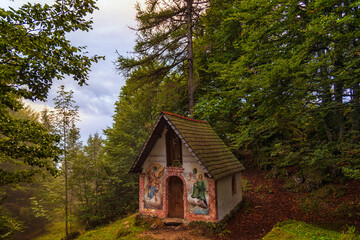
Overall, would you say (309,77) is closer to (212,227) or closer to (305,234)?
(305,234)

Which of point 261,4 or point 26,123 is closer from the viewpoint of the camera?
point 26,123

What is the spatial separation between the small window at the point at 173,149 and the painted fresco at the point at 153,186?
69cm

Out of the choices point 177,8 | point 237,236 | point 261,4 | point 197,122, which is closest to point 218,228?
point 237,236

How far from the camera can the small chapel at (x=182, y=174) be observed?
413 inches

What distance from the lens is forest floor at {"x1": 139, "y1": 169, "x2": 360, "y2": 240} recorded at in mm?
9703

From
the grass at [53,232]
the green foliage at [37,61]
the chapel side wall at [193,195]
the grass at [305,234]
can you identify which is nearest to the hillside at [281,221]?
the grass at [305,234]

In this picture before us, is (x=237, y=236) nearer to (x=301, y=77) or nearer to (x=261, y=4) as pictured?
(x=301, y=77)

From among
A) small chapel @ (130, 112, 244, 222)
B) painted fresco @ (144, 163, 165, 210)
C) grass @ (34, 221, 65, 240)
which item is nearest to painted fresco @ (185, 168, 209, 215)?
small chapel @ (130, 112, 244, 222)

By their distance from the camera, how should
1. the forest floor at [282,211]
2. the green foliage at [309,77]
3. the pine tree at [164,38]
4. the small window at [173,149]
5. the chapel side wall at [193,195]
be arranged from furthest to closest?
the pine tree at [164,38], the small window at [173,149], the chapel side wall at [193,195], the forest floor at [282,211], the green foliage at [309,77]

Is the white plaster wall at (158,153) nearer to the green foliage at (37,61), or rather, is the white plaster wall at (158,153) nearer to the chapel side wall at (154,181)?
the chapel side wall at (154,181)

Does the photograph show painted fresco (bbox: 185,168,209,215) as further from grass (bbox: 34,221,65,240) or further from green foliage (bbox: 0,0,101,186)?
grass (bbox: 34,221,65,240)

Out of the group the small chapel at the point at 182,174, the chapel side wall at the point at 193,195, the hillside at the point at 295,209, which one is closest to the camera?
the hillside at the point at 295,209

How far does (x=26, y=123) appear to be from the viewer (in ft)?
19.6

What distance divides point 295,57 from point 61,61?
8.76 meters
